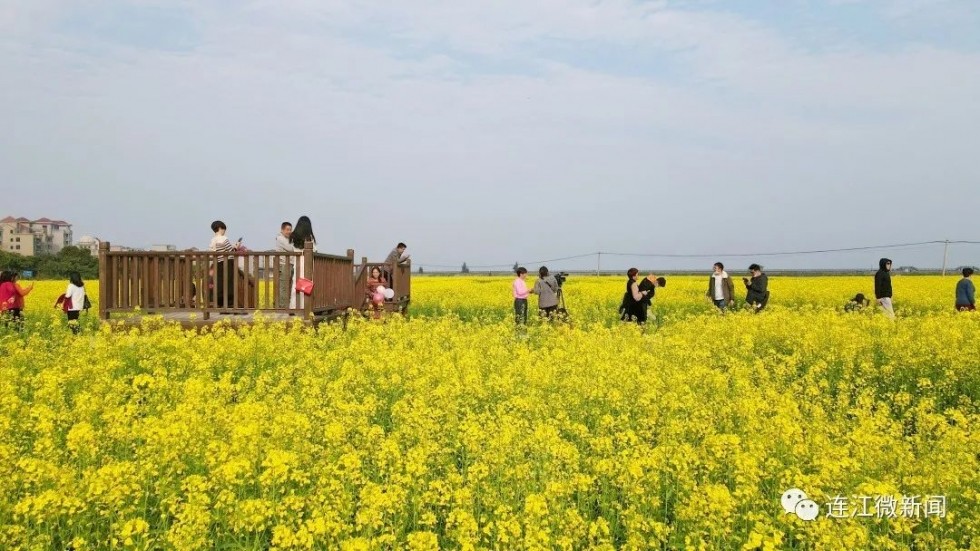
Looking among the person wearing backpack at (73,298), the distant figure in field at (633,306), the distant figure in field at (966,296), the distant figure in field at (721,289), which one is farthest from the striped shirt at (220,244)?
the distant figure in field at (966,296)

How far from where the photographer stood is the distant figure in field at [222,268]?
12148mm

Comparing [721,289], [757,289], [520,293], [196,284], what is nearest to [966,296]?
[757,289]

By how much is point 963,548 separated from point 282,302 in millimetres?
10431

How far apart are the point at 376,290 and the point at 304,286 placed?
4.48 metres

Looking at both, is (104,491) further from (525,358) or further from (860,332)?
(860,332)

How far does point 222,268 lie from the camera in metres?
12.4

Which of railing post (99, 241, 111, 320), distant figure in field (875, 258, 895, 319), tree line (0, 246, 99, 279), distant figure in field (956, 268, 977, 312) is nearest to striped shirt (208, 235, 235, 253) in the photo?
railing post (99, 241, 111, 320)

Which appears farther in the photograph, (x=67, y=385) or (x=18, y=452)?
(x=67, y=385)

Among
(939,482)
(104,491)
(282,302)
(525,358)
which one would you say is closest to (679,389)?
(525,358)

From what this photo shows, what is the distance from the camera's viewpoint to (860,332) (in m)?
11.2

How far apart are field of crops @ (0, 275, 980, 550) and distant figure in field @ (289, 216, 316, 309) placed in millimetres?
2606

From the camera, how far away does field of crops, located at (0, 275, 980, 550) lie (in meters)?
3.88

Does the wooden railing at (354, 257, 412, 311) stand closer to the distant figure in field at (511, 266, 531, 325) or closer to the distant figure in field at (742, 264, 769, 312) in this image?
the distant figure in field at (511, 266, 531, 325)

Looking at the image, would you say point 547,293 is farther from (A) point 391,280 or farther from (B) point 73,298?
(B) point 73,298
